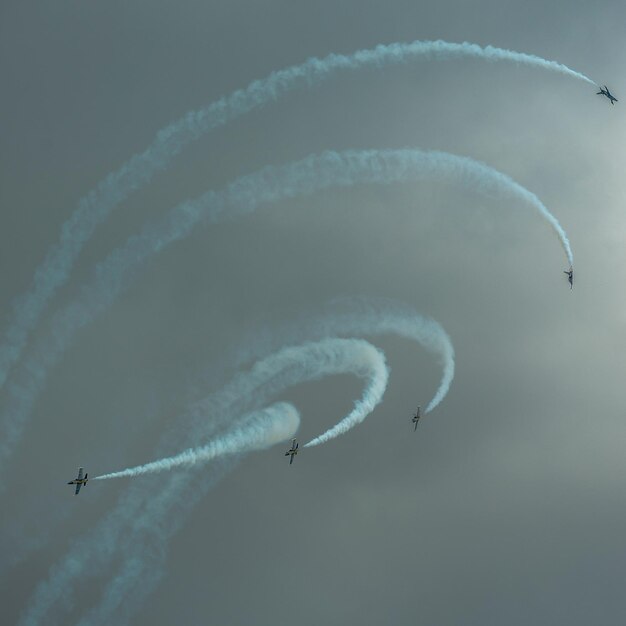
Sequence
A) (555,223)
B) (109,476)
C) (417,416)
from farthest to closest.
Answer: (417,416), (555,223), (109,476)

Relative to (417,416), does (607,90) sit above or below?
above

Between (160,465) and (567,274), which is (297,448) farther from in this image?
(567,274)

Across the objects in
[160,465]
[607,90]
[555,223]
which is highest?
[607,90]

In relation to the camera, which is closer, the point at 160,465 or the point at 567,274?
the point at 160,465

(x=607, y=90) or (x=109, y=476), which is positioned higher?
(x=607, y=90)

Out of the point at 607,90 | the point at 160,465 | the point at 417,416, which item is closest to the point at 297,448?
the point at 417,416

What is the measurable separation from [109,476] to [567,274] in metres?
46.7

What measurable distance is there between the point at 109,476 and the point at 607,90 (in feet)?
189

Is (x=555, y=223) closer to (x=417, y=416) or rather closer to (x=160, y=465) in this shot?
(x=417, y=416)

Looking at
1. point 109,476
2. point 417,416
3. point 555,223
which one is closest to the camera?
point 109,476

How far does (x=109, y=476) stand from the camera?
331 ft

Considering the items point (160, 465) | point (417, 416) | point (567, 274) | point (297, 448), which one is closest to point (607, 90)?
point (567, 274)

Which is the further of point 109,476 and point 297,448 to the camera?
point 297,448

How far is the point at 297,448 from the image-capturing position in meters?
119
